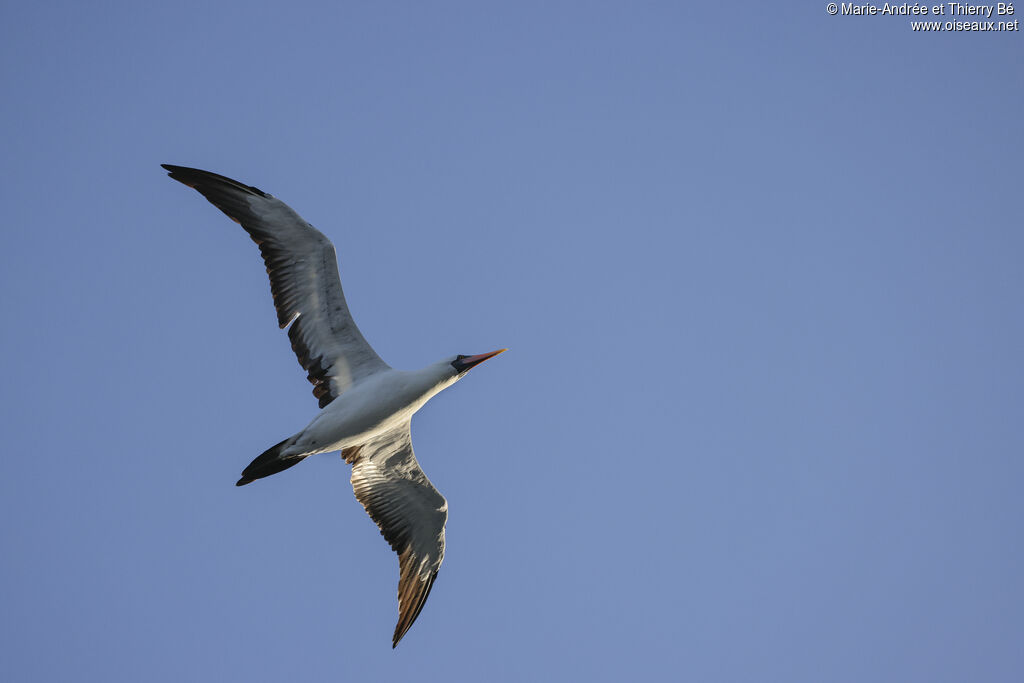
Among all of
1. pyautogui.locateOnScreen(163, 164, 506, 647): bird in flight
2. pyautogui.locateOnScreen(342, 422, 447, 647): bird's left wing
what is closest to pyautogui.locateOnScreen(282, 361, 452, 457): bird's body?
pyautogui.locateOnScreen(163, 164, 506, 647): bird in flight

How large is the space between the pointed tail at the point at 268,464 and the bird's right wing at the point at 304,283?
1.56m

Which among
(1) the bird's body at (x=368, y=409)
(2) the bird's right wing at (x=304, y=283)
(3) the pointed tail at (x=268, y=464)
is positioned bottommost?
(3) the pointed tail at (x=268, y=464)

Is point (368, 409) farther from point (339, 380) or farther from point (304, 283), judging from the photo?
point (304, 283)

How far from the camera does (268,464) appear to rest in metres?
13.3

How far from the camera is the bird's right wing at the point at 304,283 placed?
13586 millimetres

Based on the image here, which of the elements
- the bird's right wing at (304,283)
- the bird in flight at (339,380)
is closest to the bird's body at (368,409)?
the bird in flight at (339,380)

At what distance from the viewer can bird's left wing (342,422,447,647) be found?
51.6ft

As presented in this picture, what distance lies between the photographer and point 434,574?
16266 mm

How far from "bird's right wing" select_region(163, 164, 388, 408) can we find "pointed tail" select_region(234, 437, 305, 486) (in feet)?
5.11

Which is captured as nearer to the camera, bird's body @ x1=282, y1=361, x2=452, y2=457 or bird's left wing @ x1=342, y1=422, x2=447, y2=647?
bird's body @ x1=282, y1=361, x2=452, y2=457

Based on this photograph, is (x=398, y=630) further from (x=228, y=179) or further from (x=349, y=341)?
(x=228, y=179)

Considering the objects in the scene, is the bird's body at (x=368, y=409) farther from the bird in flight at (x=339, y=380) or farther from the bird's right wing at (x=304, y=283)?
the bird's right wing at (x=304, y=283)

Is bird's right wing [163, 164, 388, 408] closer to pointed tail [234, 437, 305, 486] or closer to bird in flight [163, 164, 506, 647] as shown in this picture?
bird in flight [163, 164, 506, 647]

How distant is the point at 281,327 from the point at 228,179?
2.64 meters
